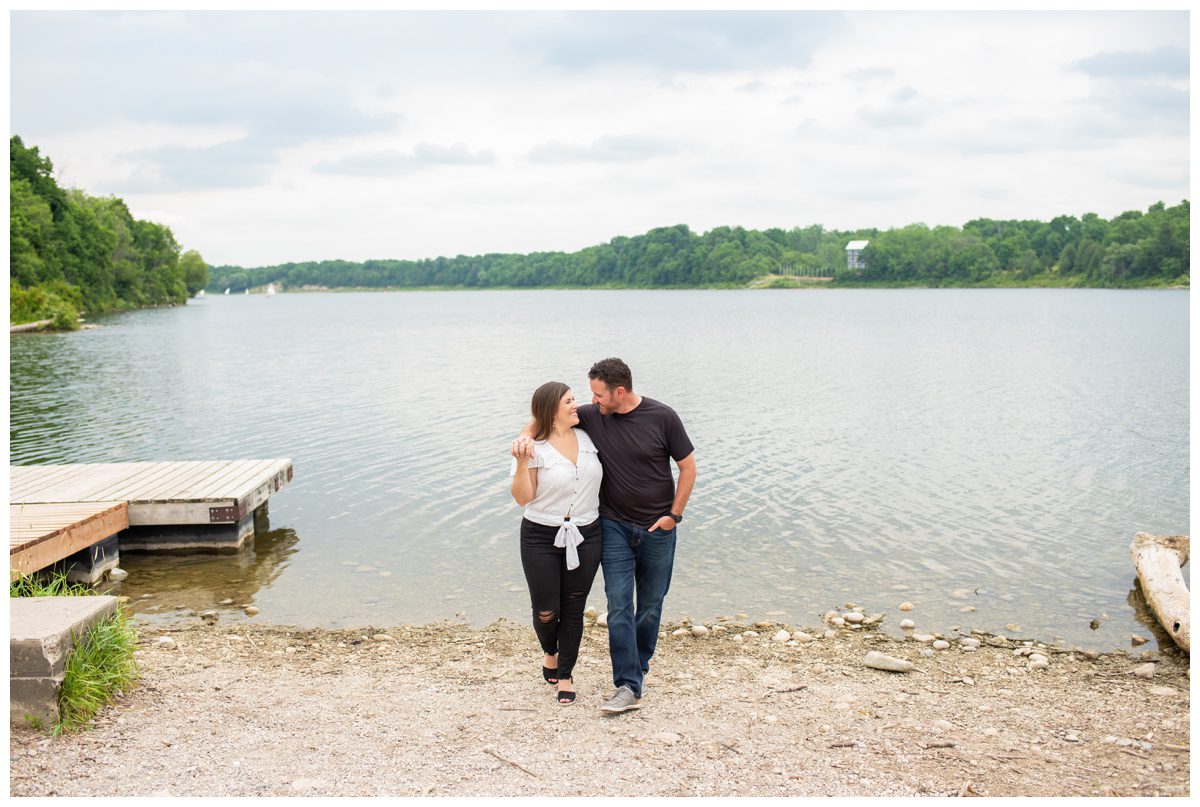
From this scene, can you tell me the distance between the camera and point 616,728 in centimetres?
583

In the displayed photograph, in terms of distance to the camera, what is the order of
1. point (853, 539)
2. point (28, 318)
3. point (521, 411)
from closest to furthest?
point (853, 539) < point (521, 411) < point (28, 318)

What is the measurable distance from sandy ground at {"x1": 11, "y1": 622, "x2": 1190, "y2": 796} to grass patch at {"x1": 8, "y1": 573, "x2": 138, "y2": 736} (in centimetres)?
11

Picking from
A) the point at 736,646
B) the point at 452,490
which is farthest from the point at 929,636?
the point at 452,490

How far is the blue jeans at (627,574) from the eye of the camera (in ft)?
20.1

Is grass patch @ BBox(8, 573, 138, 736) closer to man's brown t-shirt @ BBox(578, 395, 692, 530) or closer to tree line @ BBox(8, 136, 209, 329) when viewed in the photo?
man's brown t-shirt @ BBox(578, 395, 692, 530)

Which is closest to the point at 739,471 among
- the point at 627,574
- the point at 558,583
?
the point at 627,574

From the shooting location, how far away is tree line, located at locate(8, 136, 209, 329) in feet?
209

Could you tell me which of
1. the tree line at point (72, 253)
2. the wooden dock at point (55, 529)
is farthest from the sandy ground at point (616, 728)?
the tree line at point (72, 253)

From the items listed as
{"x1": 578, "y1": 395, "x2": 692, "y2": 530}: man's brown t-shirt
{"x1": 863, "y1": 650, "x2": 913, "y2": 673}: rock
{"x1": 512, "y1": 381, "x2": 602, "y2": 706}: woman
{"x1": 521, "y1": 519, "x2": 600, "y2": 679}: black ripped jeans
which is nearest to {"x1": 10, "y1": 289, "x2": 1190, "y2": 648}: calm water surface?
{"x1": 863, "y1": 650, "x2": 913, "y2": 673}: rock

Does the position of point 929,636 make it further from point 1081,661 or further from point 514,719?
point 514,719

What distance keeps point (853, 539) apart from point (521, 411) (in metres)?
13.6

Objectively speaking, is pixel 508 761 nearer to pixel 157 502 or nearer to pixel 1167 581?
pixel 1167 581

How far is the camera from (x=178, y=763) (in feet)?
16.9

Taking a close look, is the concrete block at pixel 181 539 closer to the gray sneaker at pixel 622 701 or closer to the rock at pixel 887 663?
the gray sneaker at pixel 622 701
